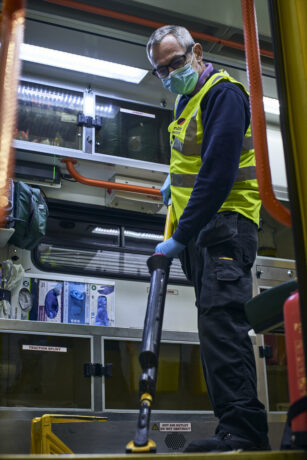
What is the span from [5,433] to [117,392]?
1108 millimetres

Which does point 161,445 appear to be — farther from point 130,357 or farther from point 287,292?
point 287,292

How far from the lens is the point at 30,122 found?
18.5 ft

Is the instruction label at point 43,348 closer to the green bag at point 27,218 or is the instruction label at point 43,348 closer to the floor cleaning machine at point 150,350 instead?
the green bag at point 27,218

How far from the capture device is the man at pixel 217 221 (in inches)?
80.8

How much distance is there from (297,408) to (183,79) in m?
1.91

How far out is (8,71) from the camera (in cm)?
113

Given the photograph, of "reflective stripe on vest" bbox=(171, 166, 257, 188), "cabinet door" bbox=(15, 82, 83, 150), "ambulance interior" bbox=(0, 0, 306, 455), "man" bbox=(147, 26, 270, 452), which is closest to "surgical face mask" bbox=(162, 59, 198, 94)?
"man" bbox=(147, 26, 270, 452)

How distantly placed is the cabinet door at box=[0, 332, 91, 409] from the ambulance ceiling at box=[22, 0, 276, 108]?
2.52 metres

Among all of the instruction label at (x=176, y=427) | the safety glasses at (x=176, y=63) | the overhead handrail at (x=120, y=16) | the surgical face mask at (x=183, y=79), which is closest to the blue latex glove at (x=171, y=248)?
the surgical face mask at (x=183, y=79)

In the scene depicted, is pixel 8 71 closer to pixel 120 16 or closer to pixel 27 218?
pixel 120 16

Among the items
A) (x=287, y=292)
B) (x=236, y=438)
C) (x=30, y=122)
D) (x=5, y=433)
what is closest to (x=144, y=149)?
(x=30, y=122)

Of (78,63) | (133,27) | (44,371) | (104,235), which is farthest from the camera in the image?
(104,235)

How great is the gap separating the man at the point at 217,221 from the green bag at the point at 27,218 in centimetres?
264

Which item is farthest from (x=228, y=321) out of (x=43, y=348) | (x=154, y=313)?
(x=43, y=348)
